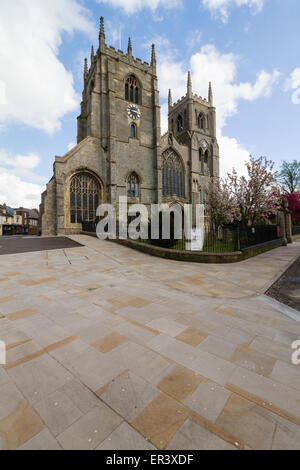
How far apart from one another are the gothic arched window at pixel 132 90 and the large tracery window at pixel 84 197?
13115mm

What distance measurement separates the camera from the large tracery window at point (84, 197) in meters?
22.6

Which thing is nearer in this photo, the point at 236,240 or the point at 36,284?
the point at 36,284

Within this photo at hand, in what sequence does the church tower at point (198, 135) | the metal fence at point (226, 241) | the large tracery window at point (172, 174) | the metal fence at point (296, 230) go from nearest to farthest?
1. the metal fence at point (226, 241)
2. the metal fence at point (296, 230)
3. the large tracery window at point (172, 174)
4. the church tower at point (198, 135)

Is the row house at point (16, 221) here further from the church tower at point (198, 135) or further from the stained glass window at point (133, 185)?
the church tower at point (198, 135)

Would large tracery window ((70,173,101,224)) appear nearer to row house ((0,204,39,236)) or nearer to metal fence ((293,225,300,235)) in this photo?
metal fence ((293,225,300,235))

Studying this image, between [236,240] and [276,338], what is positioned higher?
[236,240]

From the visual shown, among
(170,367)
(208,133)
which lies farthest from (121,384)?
(208,133)

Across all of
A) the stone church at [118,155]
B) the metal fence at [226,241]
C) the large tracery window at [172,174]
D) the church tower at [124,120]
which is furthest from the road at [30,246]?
the large tracery window at [172,174]

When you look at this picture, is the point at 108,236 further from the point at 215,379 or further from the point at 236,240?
the point at 215,379

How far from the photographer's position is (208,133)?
36781mm

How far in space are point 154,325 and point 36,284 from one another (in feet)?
12.0

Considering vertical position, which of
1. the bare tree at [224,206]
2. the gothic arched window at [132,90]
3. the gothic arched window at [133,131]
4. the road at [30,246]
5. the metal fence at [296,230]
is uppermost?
the gothic arched window at [132,90]

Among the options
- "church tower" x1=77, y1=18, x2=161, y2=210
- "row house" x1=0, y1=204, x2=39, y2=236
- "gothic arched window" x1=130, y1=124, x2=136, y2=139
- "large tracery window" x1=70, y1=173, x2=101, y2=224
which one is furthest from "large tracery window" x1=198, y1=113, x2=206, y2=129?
"row house" x1=0, y1=204, x2=39, y2=236

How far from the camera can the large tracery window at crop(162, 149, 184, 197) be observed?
30.2 meters
